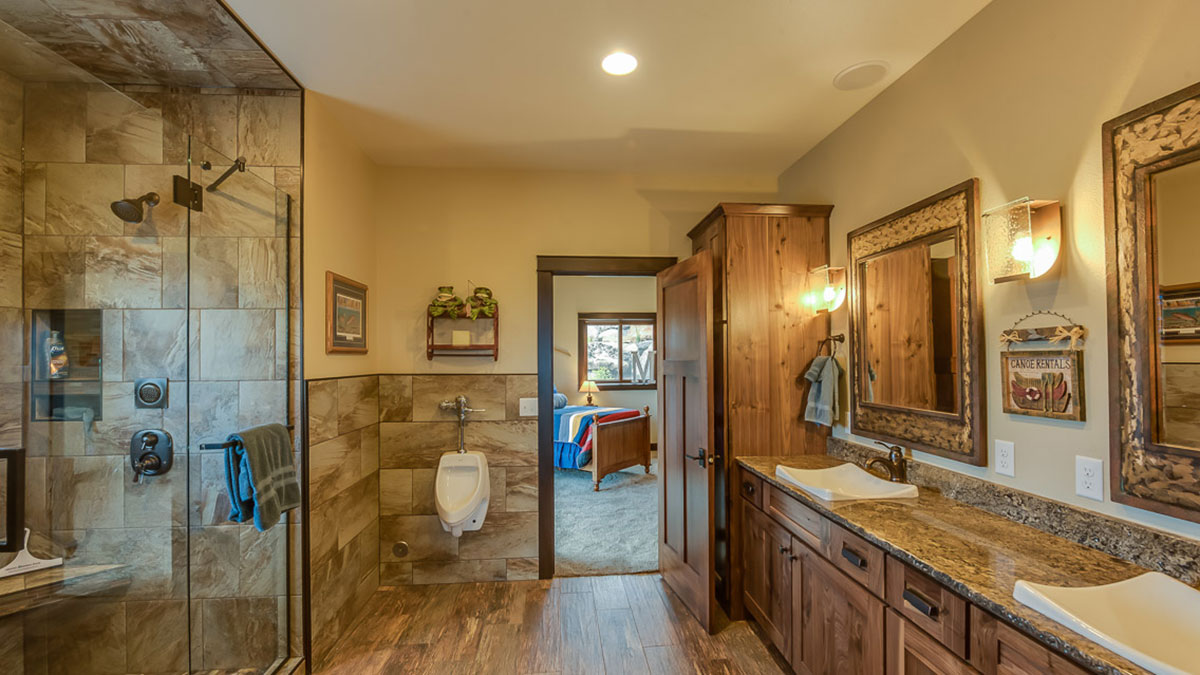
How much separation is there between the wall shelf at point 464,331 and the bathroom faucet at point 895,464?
2260mm

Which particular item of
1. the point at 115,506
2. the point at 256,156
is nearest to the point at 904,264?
the point at 256,156

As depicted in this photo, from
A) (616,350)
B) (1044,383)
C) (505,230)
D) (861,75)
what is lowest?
(1044,383)

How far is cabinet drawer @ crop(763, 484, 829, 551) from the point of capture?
193 centimetres

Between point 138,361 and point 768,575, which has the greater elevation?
point 138,361

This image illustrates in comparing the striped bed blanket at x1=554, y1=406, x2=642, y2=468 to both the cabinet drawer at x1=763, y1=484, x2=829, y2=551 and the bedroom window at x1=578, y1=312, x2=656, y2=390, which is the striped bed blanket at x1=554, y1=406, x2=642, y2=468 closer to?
the bedroom window at x1=578, y1=312, x2=656, y2=390

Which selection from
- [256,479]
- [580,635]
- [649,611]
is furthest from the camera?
[649,611]

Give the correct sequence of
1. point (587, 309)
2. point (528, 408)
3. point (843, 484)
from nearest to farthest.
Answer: point (843, 484) → point (528, 408) → point (587, 309)

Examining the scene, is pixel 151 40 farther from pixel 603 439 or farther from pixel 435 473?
pixel 603 439

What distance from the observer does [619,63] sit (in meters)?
2.09

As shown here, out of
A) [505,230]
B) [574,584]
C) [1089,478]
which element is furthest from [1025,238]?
[574,584]

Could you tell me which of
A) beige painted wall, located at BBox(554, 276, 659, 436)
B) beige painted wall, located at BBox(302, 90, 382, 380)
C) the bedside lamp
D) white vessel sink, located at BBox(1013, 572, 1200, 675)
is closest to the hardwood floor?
beige painted wall, located at BBox(302, 90, 382, 380)

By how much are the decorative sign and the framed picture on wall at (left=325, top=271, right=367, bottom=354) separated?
289 centimetres

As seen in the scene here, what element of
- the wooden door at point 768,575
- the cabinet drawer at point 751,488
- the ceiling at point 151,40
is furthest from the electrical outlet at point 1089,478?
the ceiling at point 151,40

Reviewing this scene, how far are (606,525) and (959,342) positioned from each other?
3.14 metres
